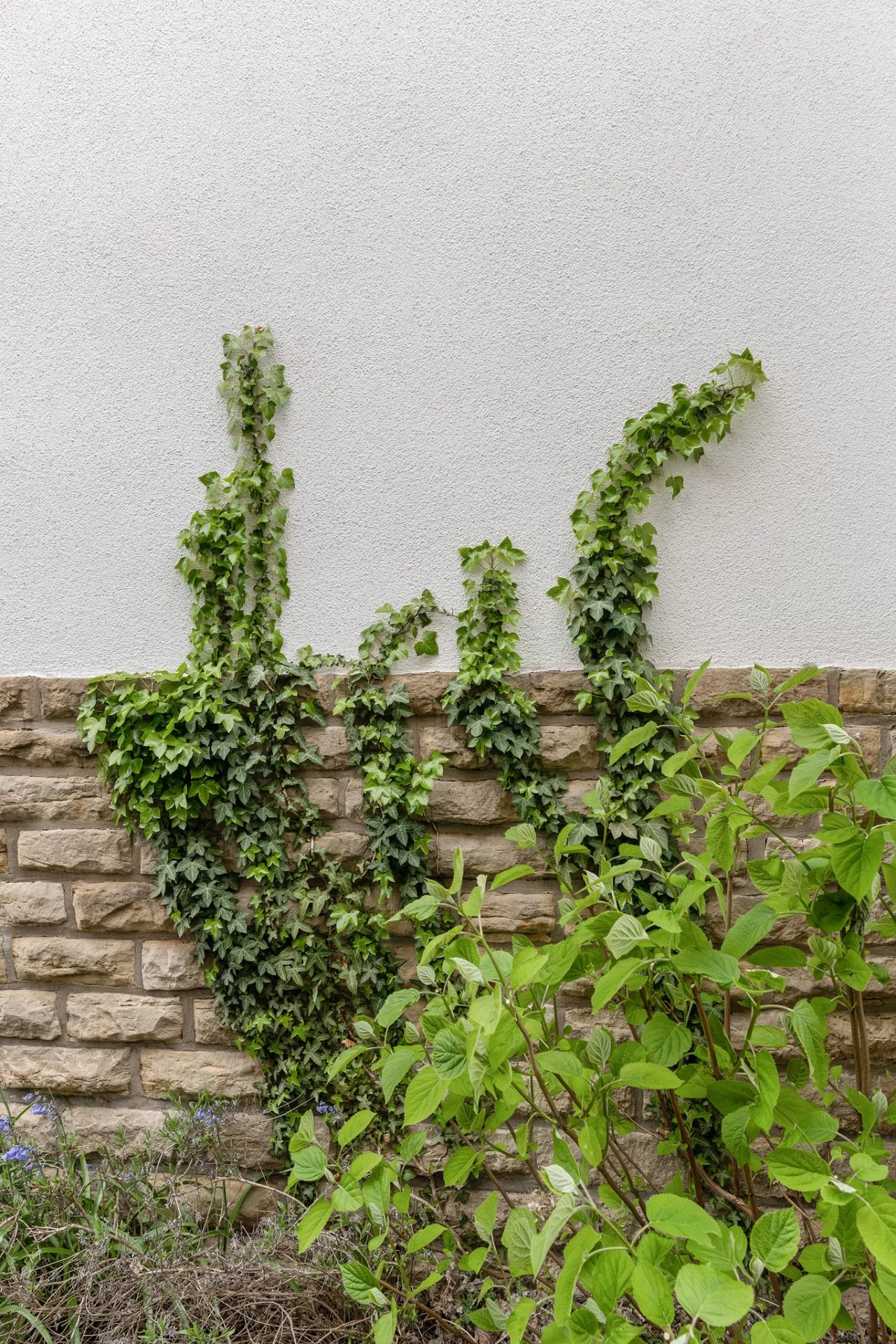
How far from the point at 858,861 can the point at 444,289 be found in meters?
1.68

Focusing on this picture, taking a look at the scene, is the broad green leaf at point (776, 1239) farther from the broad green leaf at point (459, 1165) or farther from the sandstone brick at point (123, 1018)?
the sandstone brick at point (123, 1018)

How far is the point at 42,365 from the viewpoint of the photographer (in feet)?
7.36

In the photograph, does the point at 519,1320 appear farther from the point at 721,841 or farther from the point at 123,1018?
the point at 123,1018

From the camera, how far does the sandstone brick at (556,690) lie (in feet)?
6.73

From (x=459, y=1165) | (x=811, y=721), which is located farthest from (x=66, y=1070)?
(x=811, y=721)

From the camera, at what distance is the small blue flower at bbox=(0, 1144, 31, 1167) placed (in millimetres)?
1936

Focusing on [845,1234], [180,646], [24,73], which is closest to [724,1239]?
[845,1234]

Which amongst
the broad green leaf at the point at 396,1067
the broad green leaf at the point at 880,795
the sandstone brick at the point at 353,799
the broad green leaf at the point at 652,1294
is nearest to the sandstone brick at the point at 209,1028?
the sandstone brick at the point at 353,799

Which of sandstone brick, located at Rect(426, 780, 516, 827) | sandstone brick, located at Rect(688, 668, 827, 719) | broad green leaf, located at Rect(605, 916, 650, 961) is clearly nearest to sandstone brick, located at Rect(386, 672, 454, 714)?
sandstone brick, located at Rect(426, 780, 516, 827)

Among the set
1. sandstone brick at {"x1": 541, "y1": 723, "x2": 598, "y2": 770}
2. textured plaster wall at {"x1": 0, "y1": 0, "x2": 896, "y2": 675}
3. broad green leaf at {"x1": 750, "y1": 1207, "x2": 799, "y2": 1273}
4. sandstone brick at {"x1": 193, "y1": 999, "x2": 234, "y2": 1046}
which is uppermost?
textured plaster wall at {"x1": 0, "y1": 0, "x2": 896, "y2": 675}

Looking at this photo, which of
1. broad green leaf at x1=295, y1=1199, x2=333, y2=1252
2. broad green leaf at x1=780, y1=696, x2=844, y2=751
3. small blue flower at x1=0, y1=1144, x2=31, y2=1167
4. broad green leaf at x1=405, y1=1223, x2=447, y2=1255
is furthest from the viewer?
small blue flower at x1=0, y1=1144, x2=31, y2=1167

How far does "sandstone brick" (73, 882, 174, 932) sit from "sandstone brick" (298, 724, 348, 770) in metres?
0.58

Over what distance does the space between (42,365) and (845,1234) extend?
257cm

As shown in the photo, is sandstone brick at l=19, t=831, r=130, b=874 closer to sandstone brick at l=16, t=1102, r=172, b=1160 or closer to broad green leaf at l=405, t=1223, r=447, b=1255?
sandstone brick at l=16, t=1102, r=172, b=1160
